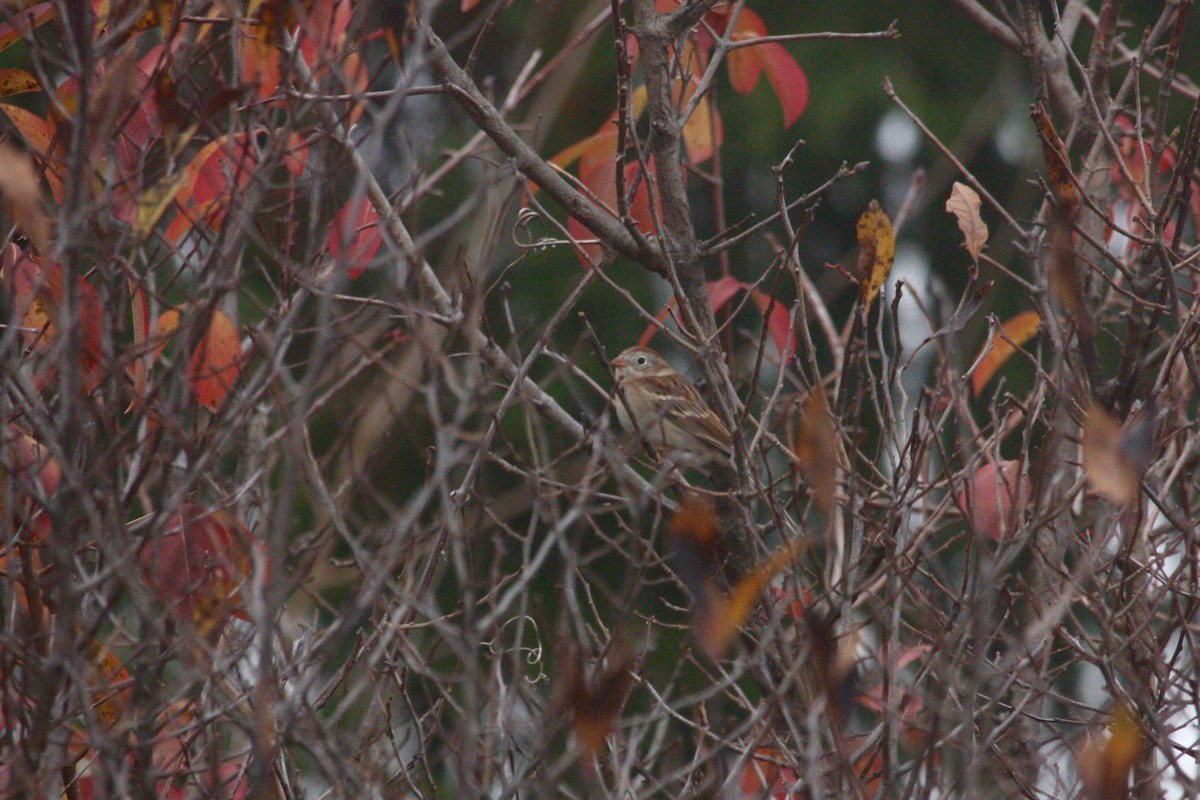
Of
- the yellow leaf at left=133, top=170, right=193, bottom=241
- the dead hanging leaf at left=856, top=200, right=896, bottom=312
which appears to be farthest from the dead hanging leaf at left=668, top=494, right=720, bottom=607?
the dead hanging leaf at left=856, top=200, right=896, bottom=312

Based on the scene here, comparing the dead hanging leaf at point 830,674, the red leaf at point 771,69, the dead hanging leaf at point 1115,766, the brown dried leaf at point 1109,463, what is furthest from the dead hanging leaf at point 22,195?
the red leaf at point 771,69

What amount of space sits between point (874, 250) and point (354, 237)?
1395mm

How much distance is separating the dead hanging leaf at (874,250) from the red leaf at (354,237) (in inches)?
50.9

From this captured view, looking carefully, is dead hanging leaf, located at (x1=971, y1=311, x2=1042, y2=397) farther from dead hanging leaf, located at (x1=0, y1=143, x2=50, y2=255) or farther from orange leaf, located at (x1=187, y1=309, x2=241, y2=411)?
dead hanging leaf, located at (x1=0, y1=143, x2=50, y2=255)

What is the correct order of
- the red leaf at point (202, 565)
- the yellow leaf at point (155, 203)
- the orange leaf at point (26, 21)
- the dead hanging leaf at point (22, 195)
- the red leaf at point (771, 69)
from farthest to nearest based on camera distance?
the red leaf at point (771, 69), the red leaf at point (202, 565), the orange leaf at point (26, 21), the yellow leaf at point (155, 203), the dead hanging leaf at point (22, 195)

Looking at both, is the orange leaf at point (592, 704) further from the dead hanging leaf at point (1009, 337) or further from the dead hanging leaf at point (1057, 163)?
the dead hanging leaf at point (1009, 337)

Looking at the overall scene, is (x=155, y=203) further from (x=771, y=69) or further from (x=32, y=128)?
(x=771, y=69)

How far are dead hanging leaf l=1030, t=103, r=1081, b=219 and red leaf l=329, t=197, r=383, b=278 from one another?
1.78m

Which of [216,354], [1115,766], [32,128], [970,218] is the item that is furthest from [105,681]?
[970,218]

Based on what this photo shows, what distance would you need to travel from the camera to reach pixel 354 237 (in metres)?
3.06

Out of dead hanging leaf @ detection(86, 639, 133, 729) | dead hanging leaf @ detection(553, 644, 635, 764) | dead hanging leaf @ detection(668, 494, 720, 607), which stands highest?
dead hanging leaf @ detection(668, 494, 720, 607)

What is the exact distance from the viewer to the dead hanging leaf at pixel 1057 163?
3.46 m

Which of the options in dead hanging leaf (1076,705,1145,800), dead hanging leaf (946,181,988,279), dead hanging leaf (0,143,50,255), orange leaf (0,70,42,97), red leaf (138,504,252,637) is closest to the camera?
dead hanging leaf (1076,705,1145,800)

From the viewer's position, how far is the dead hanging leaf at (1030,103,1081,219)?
136 inches
